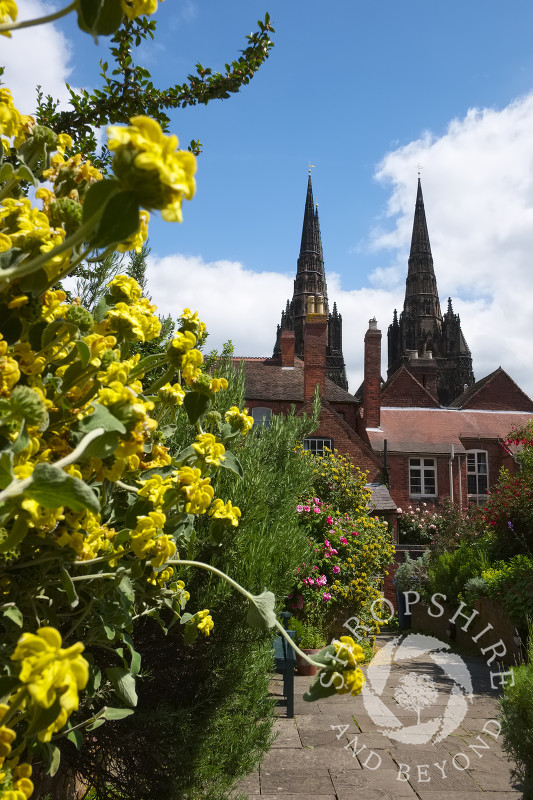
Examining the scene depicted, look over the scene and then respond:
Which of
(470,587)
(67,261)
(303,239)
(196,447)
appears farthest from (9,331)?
(303,239)

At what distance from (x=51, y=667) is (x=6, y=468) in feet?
0.67

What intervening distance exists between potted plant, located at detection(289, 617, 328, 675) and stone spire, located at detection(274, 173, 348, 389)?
51.9 m

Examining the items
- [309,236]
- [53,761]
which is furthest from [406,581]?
[309,236]

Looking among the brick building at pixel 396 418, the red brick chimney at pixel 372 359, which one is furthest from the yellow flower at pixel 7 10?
the red brick chimney at pixel 372 359

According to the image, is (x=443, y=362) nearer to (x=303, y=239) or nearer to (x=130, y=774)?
(x=303, y=239)

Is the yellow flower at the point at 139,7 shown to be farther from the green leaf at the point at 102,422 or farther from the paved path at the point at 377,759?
the paved path at the point at 377,759

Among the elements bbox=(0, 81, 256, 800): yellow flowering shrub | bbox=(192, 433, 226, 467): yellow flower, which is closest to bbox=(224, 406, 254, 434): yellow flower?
bbox=(0, 81, 256, 800): yellow flowering shrub

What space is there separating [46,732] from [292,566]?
10.6 ft

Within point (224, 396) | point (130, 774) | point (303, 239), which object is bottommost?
point (130, 774)

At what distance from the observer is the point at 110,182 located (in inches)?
22.5

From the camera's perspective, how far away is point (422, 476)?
2486 cm

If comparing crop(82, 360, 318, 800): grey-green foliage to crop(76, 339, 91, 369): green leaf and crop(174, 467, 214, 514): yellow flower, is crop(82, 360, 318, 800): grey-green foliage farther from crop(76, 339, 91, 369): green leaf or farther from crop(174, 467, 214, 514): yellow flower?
crop(76, 339, 91, 369): green leaf

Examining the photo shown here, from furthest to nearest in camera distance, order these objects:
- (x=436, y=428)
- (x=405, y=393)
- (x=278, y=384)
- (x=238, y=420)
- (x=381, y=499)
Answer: (x=405, y=393)
(x=436, y=428)
(x=278, y=384)
(x=381, y=499)
(x=238, y=420)

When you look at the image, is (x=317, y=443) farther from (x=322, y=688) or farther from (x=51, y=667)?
(x=51, y=667)
